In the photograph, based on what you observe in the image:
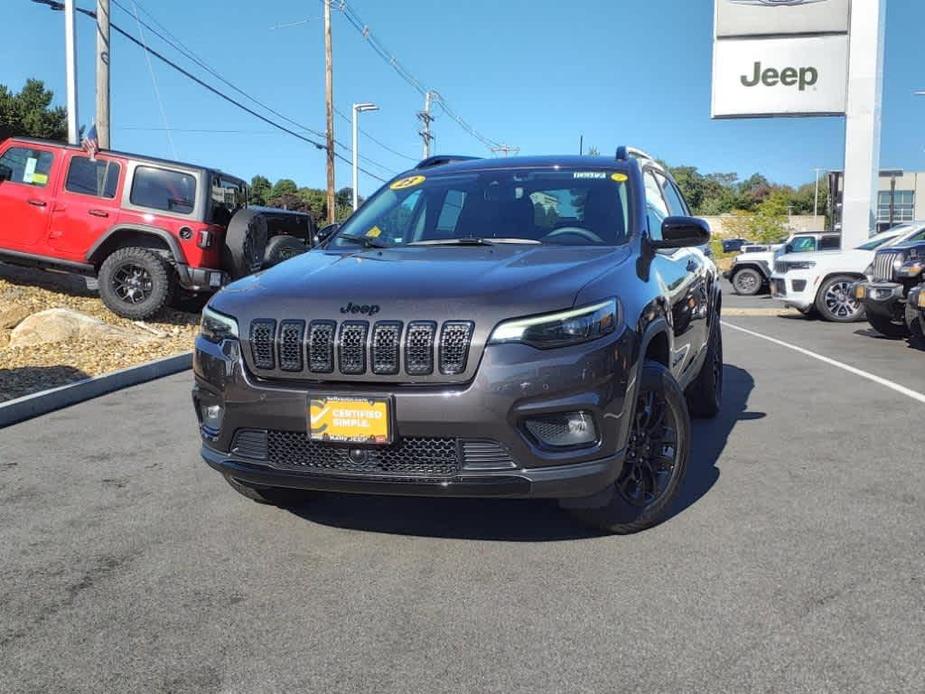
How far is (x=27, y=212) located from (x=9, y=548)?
8770mm

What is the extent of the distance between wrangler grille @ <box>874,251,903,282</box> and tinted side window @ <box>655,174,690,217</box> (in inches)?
231

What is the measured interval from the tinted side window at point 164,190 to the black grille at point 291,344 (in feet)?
28.6

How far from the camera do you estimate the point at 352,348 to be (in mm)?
3281

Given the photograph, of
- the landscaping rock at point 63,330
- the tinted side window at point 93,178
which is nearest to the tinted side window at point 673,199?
the landscaping rock at point 63,330

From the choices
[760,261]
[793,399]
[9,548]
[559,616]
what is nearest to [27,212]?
[9,548]

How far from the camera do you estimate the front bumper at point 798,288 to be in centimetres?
1523

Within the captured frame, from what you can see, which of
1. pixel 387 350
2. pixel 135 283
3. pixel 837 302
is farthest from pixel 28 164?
pixel 837 302

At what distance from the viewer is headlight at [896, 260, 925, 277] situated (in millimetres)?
10773

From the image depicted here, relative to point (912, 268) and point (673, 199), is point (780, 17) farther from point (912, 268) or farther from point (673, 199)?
point (673, 199)

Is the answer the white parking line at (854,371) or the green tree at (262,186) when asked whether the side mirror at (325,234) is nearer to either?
the white parking line at (854,371)

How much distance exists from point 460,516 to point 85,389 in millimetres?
4669

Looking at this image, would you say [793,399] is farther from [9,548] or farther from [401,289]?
[9,548]

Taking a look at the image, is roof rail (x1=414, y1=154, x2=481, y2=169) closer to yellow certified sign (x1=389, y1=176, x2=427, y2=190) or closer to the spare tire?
yellow certified sign (x1=389, y1=176, x2=427, y2=190)

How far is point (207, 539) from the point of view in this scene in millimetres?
3842
